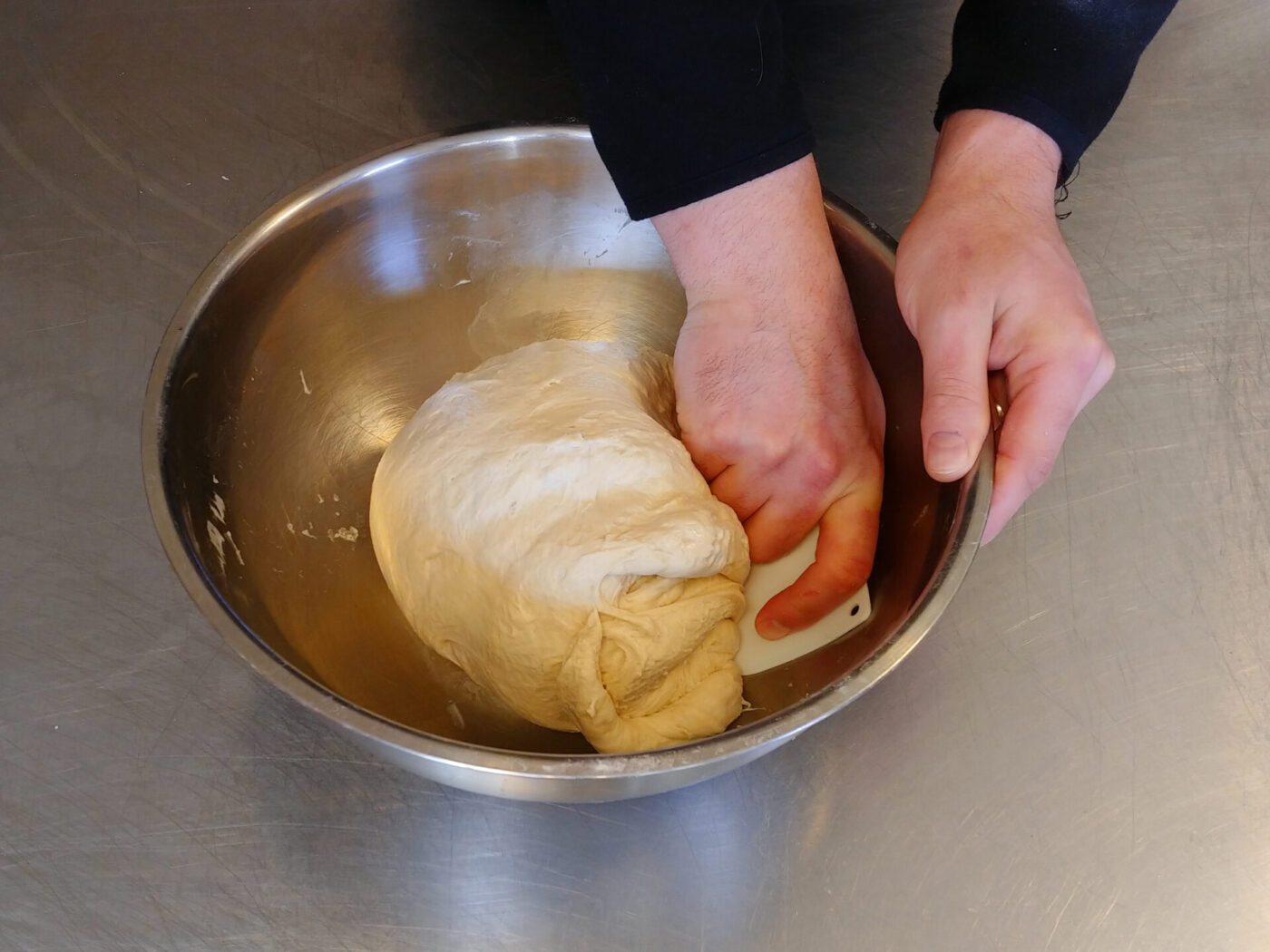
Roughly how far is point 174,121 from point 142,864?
0.85 metres

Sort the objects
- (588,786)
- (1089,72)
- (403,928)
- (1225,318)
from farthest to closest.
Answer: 1. (1225,318)
2. (1089,72)
3. (403,928)
4. (588,786)

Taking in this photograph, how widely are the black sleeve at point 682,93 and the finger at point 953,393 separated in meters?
0.18

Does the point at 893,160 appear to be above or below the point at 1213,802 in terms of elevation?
above

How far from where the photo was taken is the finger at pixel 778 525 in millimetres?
814

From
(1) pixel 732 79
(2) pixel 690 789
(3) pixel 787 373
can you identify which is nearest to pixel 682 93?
(1) pixel 732 79

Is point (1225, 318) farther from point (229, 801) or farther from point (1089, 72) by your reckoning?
point (229, 801)

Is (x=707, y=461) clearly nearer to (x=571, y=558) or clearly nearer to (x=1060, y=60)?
(x=571, y=558)

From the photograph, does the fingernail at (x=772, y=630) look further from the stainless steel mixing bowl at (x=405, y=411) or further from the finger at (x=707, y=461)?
the finger at (x=707, y=461)

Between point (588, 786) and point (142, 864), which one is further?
point (142, 864)

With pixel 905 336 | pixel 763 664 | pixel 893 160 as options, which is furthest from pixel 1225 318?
pixel 763 664

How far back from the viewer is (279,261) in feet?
2.67

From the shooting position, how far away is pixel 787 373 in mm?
789

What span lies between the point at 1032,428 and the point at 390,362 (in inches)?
22.6

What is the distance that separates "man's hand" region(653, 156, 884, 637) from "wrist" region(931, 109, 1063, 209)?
4.9 inches
